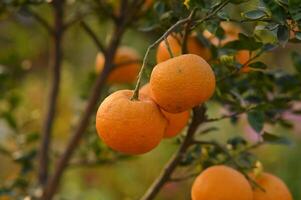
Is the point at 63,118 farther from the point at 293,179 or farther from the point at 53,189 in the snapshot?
the point at 53,189

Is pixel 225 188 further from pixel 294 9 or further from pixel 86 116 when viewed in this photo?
pixel 86 116

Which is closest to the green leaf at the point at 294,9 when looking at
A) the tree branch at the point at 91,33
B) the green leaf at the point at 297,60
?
the green leaf at the point at 297,60

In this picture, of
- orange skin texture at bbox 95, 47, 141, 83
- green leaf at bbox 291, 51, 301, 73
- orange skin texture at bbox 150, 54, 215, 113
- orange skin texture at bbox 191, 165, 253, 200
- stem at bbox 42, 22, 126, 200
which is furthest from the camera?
orange skin texture at bbox 95, 47, 141, 83

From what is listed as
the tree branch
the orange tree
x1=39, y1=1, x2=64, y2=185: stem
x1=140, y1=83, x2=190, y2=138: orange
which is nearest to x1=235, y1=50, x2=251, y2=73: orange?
the orange tree

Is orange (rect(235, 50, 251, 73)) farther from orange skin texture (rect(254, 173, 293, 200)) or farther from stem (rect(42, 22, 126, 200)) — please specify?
stem (rect(42, 22, 126, 200))

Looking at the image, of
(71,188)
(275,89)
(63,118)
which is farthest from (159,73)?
(63,118)

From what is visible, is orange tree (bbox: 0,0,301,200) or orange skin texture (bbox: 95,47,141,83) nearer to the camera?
orange tree (bbox: 0,0,301,200)

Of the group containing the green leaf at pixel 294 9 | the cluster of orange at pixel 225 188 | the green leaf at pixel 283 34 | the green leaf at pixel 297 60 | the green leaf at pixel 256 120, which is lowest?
the cluster of orange at pixel 225 188

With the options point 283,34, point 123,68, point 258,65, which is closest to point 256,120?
point 258,65

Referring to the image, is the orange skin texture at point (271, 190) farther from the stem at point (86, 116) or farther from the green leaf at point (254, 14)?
the stem at point (86, 116)

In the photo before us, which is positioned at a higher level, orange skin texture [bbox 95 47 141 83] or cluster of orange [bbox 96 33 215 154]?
cluster of orange [bbox 96 33 215 154]
